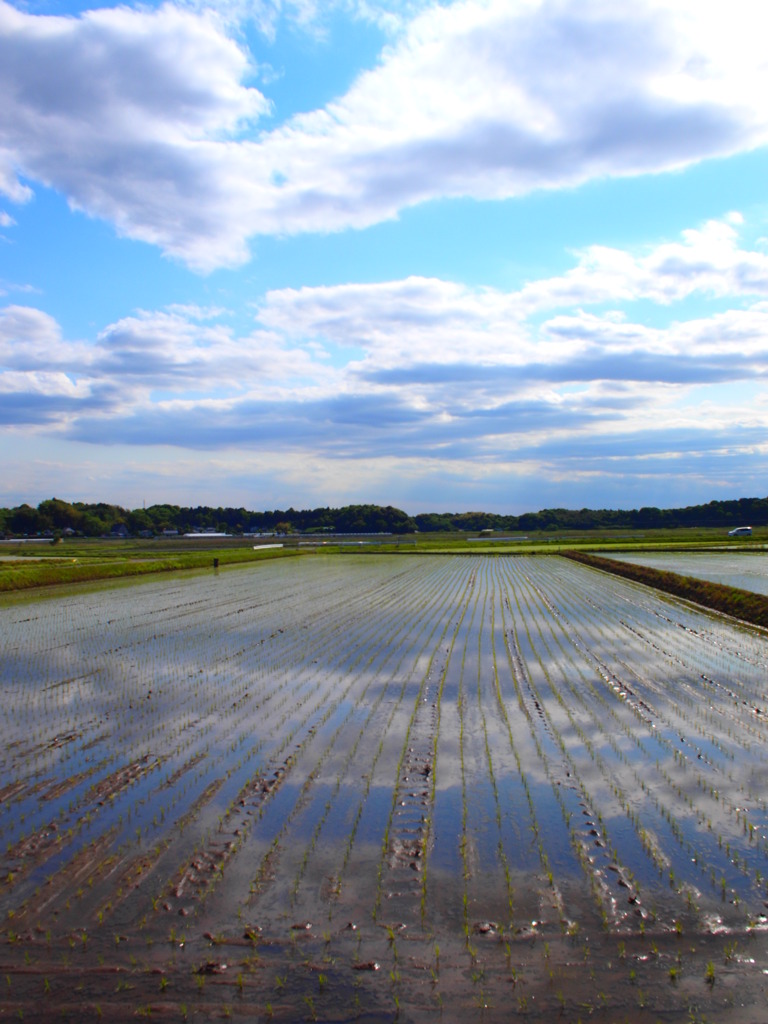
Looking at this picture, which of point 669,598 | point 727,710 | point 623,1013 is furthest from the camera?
point 669,598

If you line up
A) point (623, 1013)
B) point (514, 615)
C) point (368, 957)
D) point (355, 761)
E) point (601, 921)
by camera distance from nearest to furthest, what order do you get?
1. point (623, 1013)
2. point (368, 957)
3. point (601, 921)
4. point (355, 761)
5. point (514, 615)

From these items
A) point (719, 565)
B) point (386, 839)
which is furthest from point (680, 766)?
point (719, 565)

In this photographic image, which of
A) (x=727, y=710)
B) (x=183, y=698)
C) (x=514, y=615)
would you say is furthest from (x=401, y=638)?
(x=727, y=710)

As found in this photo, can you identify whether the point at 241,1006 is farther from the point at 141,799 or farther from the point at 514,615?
the point at 514,615

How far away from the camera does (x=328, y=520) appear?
433 ft

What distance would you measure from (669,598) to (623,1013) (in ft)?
Result: 71.2

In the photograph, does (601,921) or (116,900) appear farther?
(116,900)

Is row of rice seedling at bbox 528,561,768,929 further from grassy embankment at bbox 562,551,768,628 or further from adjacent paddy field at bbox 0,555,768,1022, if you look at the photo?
grassy embankment at bbox 562,551,768,628

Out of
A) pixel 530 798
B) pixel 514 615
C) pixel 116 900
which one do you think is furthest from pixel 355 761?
pixel 514 615

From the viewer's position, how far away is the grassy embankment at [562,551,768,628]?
60.5 ft

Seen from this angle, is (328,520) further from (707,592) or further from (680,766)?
(680,766)

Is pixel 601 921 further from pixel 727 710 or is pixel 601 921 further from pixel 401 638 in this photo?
pixel 401 638

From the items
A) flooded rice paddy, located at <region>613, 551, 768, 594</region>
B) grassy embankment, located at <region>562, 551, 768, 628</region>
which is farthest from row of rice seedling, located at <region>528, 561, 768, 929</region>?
flooded rice paddy, located at <region>613, 551, 768, 594</region>

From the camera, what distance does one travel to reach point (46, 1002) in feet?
13.1
